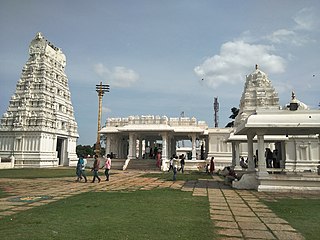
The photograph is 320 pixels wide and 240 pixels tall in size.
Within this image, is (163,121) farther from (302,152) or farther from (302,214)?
(302,214)

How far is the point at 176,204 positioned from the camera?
771 centimetres

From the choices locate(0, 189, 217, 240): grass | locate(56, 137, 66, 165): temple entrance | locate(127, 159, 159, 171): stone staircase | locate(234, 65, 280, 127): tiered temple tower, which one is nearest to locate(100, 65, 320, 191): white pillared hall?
locate(234, 65, 280, 127): tiered temple tower

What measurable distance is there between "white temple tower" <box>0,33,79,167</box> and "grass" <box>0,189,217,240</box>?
28673 millimetres

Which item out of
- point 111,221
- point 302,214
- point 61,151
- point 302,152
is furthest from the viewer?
point 61,151

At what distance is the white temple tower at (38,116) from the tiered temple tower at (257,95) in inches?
942

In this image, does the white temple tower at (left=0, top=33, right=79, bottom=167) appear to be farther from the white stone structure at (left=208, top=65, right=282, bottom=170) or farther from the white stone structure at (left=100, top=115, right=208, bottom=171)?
the white stone structure at (left=208, top=65, right=282, bottom=170)

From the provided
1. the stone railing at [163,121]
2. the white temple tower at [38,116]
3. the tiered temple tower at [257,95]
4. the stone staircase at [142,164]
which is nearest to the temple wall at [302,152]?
the tiered temple tower at [257,95]

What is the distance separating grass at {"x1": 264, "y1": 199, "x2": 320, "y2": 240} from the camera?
518 centimetres

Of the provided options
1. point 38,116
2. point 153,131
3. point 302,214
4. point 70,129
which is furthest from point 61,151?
point 302,214

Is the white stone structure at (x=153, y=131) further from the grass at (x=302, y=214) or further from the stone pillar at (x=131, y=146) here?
the grass at (x=302, y=214)

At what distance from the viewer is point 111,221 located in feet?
18.4

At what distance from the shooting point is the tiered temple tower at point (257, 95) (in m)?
33.8

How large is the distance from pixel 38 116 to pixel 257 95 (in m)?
27.6

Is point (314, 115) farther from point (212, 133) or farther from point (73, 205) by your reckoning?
point (212, 133)
